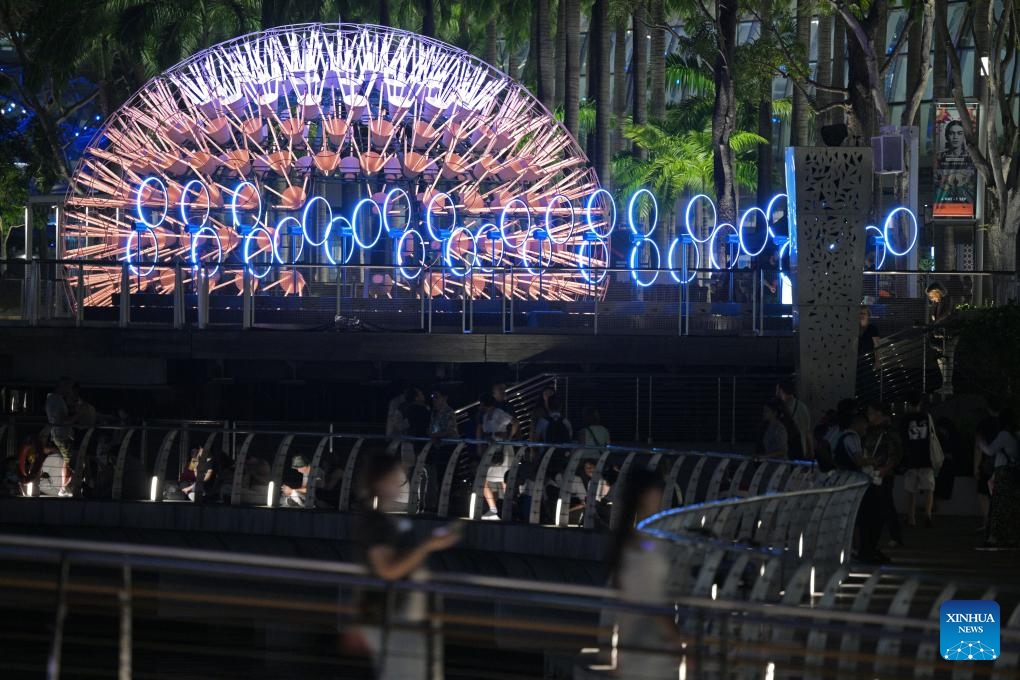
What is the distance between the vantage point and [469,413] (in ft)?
82.7

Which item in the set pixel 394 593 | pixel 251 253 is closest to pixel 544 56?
pixel 251 253

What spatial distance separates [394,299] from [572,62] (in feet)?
86.2

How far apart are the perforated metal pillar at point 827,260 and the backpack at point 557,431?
302 centimetres

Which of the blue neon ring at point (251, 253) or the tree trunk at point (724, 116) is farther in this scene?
the tree trunk at point (724, 116)

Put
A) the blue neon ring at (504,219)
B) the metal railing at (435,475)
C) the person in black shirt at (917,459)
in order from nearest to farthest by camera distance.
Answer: the metal railing at (435,475)
the person in black shirt at (917,459)
the blue neon ring at (504,219)

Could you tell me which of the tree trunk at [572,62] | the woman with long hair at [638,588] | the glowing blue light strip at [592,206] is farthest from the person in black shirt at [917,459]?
the tree trunk at [572,62]

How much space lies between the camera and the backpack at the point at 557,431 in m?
20.9

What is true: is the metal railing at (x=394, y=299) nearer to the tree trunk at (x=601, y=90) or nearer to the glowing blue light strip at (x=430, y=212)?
the glowing blue light strip at (x=430, y=212)

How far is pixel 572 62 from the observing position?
51406 millimetres

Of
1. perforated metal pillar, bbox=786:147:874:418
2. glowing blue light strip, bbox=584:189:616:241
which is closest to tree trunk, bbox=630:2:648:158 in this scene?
glowing blue light strip, bbox=584:189:616:241

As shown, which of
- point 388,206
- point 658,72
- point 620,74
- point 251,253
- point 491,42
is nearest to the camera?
point 251,253

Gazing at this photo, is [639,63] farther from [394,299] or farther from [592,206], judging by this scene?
[394,299]

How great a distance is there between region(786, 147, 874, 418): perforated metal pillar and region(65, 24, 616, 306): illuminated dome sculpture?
13.9 meters

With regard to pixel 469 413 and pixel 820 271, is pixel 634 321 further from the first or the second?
pixel 820 271
